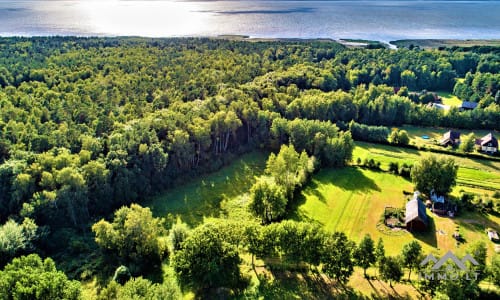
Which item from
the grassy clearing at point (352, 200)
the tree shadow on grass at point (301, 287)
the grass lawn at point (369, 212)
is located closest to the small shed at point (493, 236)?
the grass lawn at point (369, 212)

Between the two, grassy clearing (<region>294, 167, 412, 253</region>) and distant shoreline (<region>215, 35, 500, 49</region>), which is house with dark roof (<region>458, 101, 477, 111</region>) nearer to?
grassy clearing (<region>294, 167, 412, 253</region>)

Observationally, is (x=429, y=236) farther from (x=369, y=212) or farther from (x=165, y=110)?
(x=165, y=110)

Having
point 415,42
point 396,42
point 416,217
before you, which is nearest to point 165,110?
point 416,217

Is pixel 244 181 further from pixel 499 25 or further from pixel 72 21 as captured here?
pixel 499 25

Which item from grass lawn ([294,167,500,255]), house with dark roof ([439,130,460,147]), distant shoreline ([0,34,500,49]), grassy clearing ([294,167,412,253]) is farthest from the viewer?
distant shoreline ([0,34,500,49])

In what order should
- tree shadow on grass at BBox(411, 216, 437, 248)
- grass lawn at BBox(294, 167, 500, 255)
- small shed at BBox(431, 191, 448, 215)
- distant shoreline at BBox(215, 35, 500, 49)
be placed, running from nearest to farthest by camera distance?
1. tree shadow on grass at BBox(411, 216, 437, 248)
2. grass lawn at BBox(294, 167, 500, 255)
3. small shed at BBox(431, 191, 448, 215)
4. distant shoreline at BBox(215, 35, 500, 49)

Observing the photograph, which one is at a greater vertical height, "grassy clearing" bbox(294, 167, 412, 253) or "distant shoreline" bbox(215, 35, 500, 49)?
"distant shoreline" bbox(215, 35, 500, 49)

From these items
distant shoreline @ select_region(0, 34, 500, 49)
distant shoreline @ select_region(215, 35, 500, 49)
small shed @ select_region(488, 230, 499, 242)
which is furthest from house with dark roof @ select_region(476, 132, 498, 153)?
distant shoreline @ select_region(215, 35, 500, 49)

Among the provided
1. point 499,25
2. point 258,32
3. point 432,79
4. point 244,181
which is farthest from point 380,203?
point 499,25
